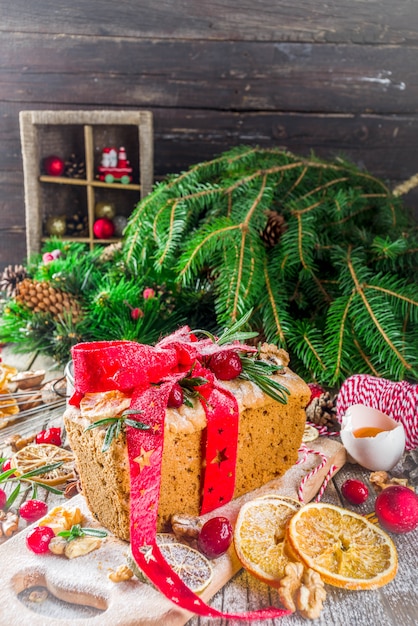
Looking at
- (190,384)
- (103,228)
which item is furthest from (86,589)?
(103,228)

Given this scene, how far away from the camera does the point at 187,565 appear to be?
0.89 meters

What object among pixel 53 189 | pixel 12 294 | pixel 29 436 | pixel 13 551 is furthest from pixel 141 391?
pixel 53 189

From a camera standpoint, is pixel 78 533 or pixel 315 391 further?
pixel 315 391

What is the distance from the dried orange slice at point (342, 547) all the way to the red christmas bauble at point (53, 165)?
1580mm

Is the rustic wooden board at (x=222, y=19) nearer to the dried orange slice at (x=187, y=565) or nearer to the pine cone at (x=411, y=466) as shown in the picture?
the pine cone at (x=411, y=466)

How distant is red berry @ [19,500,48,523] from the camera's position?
3.40ft

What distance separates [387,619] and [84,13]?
208 centimetres

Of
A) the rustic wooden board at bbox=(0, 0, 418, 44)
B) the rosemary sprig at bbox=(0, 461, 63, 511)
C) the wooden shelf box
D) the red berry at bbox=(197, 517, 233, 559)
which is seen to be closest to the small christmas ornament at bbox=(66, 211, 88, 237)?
the wooden shelf box

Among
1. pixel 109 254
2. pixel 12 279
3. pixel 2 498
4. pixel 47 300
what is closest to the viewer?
pixel 2 498

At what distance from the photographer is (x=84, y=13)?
216 cm

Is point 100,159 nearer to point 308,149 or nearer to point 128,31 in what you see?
point 128,31

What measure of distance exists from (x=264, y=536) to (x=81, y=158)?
1672 mm

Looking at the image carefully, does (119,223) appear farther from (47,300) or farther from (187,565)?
(187,565)

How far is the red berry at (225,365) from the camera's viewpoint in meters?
1.06
